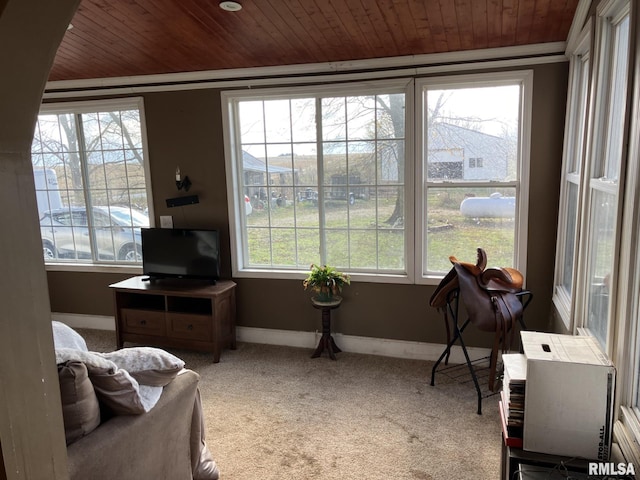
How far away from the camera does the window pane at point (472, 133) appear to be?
345 centimetres

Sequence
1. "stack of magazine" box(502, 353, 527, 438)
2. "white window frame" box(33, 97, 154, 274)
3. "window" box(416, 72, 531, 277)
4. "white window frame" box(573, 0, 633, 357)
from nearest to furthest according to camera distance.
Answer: "stack of magazine" box(502, 353, 527, 438) → "white window frame" box(573, 0, 633, 357) → "window" box(416, 72, 531, 277) → "white window frame" box(33, 97, 154, 274)

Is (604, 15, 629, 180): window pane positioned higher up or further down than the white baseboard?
higher up

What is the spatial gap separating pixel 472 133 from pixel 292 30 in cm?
157

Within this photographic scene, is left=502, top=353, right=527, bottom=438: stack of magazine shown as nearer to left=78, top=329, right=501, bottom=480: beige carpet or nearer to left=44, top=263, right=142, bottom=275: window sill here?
left=78, top=329, right=501, bottom=480: beige carpet

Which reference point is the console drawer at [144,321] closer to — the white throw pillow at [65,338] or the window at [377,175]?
the window at [377,175]

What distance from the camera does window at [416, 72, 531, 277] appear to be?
3434 mm

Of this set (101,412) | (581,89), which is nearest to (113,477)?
(101,412)

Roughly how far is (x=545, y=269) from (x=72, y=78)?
445 centimetres

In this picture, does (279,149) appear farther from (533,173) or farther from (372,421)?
(372,421)

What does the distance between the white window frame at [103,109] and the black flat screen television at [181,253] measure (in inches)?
13.8

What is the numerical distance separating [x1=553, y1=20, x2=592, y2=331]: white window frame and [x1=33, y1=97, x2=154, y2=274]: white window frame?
354cm

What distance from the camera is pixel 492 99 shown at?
3465 mm

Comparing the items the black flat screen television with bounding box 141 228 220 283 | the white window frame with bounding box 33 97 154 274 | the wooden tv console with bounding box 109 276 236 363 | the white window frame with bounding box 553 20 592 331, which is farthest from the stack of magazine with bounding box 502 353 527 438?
the white window frame with bounding box 33 97 154 274

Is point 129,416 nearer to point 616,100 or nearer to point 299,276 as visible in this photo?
point 299,276
